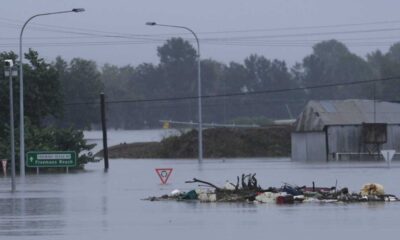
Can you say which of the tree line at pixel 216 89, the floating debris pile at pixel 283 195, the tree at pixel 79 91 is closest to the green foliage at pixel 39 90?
the floating debris pile at pixel 283 195

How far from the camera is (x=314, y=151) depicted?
80562 mm

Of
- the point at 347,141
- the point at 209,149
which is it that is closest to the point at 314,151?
the point at 347,141

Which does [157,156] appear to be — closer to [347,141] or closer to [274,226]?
[347,141]

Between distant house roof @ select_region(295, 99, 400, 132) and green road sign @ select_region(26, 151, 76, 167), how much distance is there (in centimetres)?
2620

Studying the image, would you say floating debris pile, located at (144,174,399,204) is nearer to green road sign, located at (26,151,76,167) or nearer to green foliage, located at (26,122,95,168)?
green road sign, located at (26,151,76,167)

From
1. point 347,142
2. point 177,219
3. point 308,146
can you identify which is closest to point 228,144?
point 308,146

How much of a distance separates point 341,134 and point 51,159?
28.6m

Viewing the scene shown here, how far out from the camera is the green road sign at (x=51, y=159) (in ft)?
189

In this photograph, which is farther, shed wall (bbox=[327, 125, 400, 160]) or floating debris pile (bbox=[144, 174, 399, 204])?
shed wall (bbox=[327, 125, 400, 160])

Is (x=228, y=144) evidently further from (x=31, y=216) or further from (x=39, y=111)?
(x=31, y=216)

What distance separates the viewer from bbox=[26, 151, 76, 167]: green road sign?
189ft

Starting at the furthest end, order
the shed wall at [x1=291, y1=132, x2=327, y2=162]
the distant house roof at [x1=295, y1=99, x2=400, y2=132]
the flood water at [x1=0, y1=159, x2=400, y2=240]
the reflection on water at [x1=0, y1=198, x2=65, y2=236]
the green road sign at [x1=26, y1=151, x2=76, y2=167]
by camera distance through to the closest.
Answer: the distant house roof at [x1=295, y1=99, x2=400, y2=132] → the shed wall at [x1=291, y1=132, x2=327, y2=162] → the green road sign at [x1=26, y1=151, x2=76, y2=167] → the reflection on water at [x1=0, y1=198, x2=65, y2=236] → the flood water at [x1=0, y1=159, x2=400, y2=240]

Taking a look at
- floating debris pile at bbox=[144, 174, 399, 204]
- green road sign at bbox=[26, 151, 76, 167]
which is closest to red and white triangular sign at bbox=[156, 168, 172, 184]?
floating debris pile at bbox=[144, 174, 399, 204]

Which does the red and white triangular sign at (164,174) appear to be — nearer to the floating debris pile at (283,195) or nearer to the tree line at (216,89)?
the floating debris pile at (283,195)
